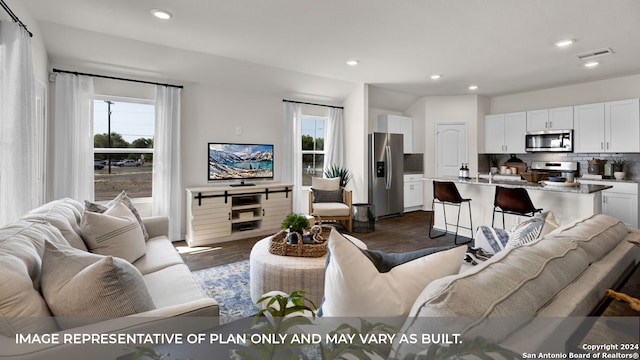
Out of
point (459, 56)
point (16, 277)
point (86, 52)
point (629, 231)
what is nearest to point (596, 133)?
point (459, 56)

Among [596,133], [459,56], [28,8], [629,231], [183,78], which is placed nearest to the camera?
[629,231]

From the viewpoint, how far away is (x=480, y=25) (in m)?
3.05

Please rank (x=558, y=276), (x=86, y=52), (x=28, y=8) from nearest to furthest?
1. (x=558, y=276)
2. (x=28, y=8)
3. (x=86, y=52)

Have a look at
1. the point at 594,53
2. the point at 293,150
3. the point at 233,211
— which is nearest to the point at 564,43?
the point at 594,53

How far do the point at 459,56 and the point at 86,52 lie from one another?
465 centimetres

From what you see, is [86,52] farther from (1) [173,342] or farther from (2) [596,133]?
(2) [596,133]

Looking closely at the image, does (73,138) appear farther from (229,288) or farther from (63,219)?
(229,288)

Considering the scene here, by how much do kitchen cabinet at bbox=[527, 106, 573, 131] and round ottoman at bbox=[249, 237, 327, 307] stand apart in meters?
5.56

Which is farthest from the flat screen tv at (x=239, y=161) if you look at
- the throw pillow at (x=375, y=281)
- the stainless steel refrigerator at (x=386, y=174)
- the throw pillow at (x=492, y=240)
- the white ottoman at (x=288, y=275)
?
the throw pillow at (x=375, y=281)

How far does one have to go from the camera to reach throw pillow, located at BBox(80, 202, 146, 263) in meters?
1.92

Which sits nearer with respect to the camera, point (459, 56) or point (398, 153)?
point (459, 56)

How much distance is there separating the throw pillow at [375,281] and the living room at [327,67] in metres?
2.46

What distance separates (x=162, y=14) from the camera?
2.82 metres

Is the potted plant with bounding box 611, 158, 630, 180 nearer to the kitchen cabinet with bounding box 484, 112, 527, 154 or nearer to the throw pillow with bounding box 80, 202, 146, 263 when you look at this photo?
the kitchen cabinet with bounding box 484, 112, 527, 154
